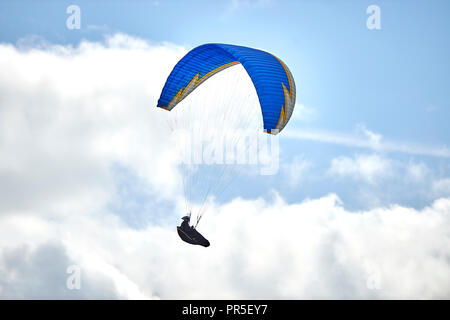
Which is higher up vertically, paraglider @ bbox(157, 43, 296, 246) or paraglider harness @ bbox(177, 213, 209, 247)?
paraglider @ bbox(157, 43, 296, 246)

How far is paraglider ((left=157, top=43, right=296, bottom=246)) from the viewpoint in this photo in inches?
1191

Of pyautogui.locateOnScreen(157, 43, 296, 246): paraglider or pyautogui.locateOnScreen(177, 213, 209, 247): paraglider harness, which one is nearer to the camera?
pyautogui.locateOnScreen(157, 43, 296, 246): paraglider

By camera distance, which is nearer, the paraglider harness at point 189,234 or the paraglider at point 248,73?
the paraglider at point 248,73

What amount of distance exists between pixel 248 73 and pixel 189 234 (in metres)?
9.06

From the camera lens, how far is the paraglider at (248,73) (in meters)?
30.2

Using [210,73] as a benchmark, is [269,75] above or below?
below

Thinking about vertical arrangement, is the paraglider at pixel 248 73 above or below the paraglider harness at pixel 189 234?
above

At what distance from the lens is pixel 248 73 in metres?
30.6

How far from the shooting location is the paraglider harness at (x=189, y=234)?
101 ft
